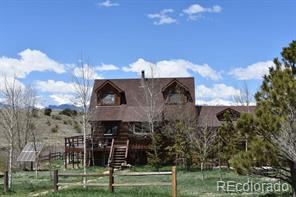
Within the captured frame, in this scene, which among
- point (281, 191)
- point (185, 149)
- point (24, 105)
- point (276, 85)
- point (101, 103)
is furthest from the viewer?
point (24, 105)

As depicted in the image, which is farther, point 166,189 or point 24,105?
point 24,105

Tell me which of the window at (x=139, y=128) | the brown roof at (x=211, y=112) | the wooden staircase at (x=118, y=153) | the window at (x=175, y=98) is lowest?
the wooden staircase at (x=118, y=153)

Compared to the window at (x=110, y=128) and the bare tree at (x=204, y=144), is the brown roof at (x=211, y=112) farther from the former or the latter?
the bare tree at (x=204, y=144)

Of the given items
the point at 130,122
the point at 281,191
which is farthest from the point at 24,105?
the point at 281,191

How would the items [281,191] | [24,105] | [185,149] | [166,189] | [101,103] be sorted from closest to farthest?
1. [281,191]
2. [166,189]
3. [185,149]
4. [101,103]
5. [24,105]

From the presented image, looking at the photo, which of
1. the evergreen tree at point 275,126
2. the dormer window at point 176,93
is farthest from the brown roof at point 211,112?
the evergreen tree at point 275,126

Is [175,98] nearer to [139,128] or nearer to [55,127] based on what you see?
[139,128]

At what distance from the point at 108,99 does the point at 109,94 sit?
1.71 ft

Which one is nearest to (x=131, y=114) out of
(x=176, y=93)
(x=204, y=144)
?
(x=176, y=93)

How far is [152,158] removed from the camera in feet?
125

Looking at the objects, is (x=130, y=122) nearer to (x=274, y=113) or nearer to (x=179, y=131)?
(x=179, y=131)

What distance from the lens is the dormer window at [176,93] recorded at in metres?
47.5

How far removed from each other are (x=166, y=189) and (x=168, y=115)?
2373 centimetres

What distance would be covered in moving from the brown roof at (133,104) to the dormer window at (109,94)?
1.01ft
